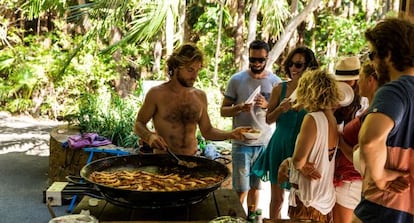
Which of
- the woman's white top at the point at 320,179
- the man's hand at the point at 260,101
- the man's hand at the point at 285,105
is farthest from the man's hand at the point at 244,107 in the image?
the woman's white top at the point at 320,179

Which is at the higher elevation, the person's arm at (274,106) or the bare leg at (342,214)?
the person's arm at (274,106)

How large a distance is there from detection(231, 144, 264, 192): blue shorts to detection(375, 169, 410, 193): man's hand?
1.72 m

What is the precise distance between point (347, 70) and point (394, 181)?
1088 mm

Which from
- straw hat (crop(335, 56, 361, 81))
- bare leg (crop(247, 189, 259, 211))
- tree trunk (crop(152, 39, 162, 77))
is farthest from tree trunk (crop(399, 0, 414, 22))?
tree trunk (crop(152, 39, 162, 77))

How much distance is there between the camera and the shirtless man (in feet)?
9.31

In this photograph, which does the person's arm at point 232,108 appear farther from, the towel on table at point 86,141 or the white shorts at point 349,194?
the towel on table at point 86,141

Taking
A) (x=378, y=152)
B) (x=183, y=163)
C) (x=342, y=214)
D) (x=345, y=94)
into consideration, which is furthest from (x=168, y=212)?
(x=345, y=94)

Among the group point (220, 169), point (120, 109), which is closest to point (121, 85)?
point (120, 109)

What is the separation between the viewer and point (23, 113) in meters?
9.61

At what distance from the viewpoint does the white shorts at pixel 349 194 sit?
2.55 meters

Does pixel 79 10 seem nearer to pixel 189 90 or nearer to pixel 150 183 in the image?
pixel 189 90

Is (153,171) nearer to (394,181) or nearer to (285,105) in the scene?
(285,105)

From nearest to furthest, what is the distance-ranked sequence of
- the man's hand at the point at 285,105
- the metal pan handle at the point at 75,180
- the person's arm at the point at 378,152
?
the person's arm at the point at 378,152 < the metal pan handle at the point at 75,180 < the man's hand at the point at 285,105

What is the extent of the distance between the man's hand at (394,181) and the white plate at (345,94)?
2.62 feet
